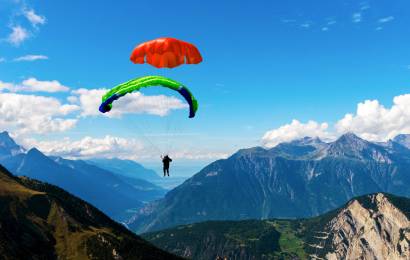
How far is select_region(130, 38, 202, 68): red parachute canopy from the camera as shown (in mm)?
49875

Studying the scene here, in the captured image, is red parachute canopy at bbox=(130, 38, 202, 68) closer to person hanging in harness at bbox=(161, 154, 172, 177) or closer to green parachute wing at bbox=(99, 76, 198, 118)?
green parachute wing at bbox=(99, 76, 198, 118)

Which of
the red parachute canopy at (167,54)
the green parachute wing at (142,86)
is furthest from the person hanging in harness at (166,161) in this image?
the red parachute canopy at (167,54)

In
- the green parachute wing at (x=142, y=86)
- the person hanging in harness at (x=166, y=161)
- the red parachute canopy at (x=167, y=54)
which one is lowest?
the person hanging in harness at (x=166, y=161)

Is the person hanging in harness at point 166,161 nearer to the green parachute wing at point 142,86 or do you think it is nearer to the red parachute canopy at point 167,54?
the green parachute wing at point 142,86

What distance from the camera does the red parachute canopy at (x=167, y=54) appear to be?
4988 centimetres

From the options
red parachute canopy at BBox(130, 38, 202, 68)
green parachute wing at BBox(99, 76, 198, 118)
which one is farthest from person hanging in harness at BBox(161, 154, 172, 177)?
red parachute canopy at BBox(130, 38, 202, 68)

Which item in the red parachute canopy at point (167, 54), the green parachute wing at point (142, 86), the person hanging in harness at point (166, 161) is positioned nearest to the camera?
the red parachute canopy at point (167, 54)

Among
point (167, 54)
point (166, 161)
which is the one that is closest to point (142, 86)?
point (167, 54)

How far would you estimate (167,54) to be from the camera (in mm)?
49844

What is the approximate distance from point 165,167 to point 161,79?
12113 millimetres

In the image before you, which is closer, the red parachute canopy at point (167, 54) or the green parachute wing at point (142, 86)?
the red parachute canopy at point (167, 54)

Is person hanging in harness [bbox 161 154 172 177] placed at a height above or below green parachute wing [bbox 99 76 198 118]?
below

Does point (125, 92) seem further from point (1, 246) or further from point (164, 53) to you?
point (1, 246)

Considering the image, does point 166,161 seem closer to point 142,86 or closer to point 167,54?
point 142,86
